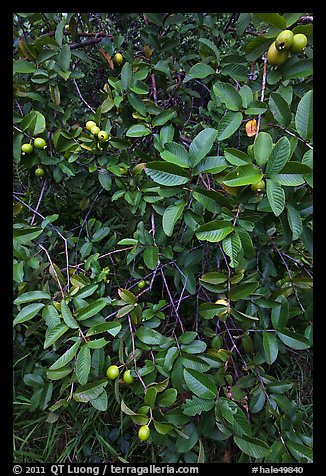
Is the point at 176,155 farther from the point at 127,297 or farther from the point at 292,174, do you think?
the point at 127,297

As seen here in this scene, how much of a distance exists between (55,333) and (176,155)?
0.53 meters

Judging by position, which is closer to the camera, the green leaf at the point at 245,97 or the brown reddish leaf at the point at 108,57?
the green leaf at the point at 245,97

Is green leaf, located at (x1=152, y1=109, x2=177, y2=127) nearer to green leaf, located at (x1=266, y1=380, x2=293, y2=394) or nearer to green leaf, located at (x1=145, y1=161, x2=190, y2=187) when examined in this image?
green leaf, located at (x1=145, y1=161, x2=190, y2=187)

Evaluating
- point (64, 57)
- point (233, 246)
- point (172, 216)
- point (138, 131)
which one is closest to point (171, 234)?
point (172, 216)

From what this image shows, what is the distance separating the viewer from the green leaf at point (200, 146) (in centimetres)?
80

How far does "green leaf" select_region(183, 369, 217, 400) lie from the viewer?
875 mm

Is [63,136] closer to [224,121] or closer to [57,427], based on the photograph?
[224,121]

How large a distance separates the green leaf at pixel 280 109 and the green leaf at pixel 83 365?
27.5 inches

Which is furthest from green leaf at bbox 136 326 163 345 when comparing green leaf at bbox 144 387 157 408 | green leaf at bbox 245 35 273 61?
green leaf at bbox 245 35 273 61

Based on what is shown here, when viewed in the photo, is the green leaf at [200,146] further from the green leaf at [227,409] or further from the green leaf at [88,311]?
the green leaf at [227,409]

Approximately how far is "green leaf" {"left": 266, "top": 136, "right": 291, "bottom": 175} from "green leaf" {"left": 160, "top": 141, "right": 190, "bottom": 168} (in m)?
0.18

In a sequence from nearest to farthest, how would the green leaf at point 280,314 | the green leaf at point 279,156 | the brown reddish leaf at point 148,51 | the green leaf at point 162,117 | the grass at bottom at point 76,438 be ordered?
the green leaf at point 279,156
the green leaf at point 280,314
the green leaf at point 162,117
the brown reddish leaf at point 148,51
the grass at bottom at point 76,438

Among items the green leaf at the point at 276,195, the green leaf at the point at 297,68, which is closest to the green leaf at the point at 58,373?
the green leaf at the point at 276,195

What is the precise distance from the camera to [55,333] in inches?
35.2
